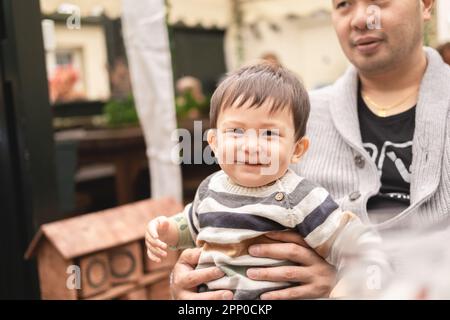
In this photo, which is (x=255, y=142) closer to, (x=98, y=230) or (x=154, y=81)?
(x=98, y=230)

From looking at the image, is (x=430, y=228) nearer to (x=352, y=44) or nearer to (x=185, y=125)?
(x=352, y=44)

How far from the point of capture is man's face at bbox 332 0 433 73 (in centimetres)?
124

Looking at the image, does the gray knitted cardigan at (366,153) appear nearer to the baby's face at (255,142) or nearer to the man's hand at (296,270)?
the man's hand at (296,270)

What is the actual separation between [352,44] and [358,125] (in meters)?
0.21

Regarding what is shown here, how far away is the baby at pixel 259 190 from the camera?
0.97 metres

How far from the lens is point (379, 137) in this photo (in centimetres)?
132

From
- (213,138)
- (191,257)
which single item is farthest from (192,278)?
(213,138)

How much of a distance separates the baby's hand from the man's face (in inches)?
25.1

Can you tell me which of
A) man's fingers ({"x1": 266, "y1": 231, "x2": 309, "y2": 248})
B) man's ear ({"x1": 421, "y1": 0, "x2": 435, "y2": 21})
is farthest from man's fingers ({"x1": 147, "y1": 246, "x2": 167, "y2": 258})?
man's ear ({"x1": 421, "y1": 0, "x2": 435, "y2": 21})

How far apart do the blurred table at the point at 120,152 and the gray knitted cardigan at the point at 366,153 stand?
2.32m

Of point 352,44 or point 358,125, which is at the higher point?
point 352,44

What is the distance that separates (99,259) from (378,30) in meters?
1.07

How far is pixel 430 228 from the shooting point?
1129mm
